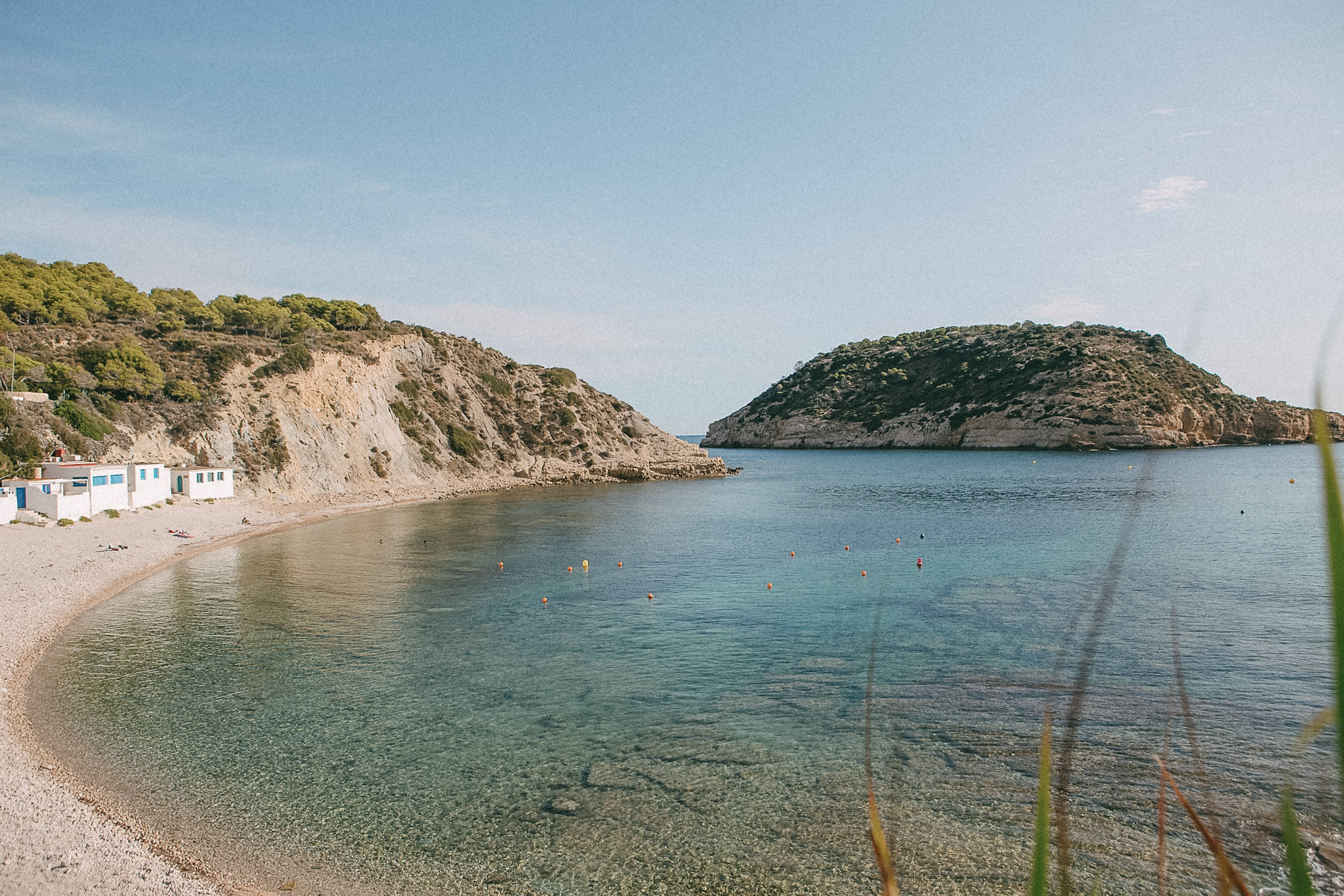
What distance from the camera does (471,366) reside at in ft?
275

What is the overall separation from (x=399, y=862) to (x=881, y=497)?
56550 mm

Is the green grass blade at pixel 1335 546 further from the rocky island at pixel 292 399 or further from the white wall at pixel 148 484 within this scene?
the rocky island at pixel 292 399

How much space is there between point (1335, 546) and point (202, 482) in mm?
52553

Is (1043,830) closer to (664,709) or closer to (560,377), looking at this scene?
(664,709)

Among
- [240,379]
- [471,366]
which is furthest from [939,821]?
[471,366]

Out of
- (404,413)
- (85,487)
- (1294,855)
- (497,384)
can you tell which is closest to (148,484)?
(85,487)

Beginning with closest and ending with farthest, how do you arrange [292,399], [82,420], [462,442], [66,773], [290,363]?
[66,773] → [82,420] → [292,399] → [290,363] → [462,442]

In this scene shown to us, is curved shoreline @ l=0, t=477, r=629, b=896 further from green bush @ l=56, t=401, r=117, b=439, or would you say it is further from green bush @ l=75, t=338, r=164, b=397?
green bush @ l=75, t=338, r=164, b=397

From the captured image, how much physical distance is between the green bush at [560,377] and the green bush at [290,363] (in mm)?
30357

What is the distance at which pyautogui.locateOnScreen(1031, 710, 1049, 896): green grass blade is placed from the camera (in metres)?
1.24

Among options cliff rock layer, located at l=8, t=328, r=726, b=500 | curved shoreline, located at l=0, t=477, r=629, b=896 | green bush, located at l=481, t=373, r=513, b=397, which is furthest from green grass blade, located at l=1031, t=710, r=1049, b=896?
green bush, located at l=481, t=373, r=513, b=397

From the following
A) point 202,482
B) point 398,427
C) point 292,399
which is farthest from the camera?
point 398,427

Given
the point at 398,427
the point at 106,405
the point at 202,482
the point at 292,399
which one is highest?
the point at 292,399

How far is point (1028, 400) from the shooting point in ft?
409
